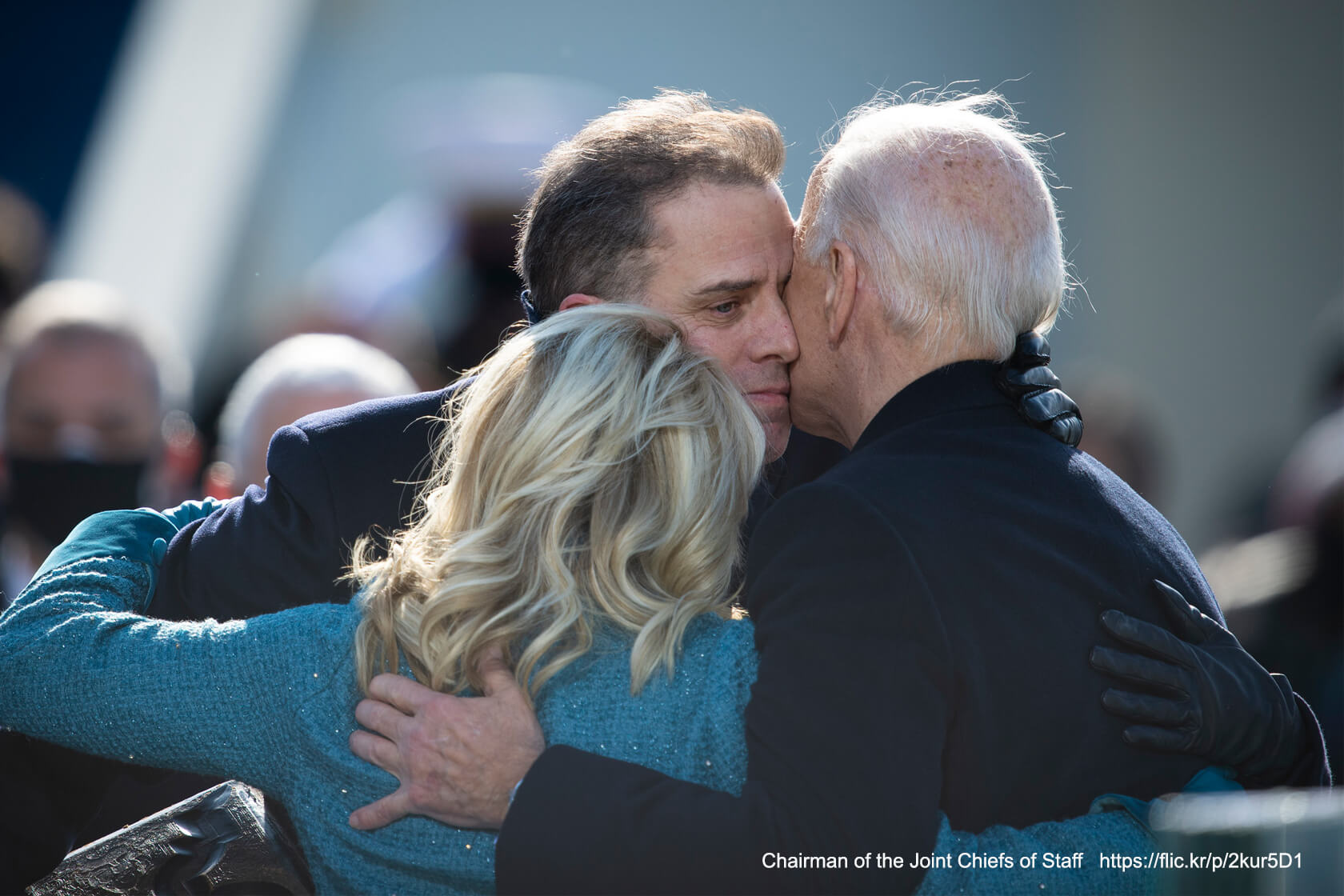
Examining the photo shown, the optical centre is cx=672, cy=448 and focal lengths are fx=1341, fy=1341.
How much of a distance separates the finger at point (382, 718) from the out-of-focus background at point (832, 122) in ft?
22.4

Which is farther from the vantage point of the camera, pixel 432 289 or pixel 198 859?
pixel 432 289

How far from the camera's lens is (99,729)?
2014 millimetres

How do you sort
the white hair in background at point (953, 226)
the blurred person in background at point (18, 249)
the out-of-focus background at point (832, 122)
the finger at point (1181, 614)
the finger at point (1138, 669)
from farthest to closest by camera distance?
the out-of-focus background at point (832, 122) → the blurred person in background at point (18, 249) → the white hair in background at point (953, 226) → the finger at point (1181, 614) → the finger at point (1138, 669)

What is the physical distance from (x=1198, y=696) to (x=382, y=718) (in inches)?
51.1

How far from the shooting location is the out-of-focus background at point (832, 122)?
8.92 meters

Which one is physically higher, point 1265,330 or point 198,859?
point 1265,330

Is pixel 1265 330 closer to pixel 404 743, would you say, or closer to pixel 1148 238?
pixel 1148 238

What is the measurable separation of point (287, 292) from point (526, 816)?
7.69 metres

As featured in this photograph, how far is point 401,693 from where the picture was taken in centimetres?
200

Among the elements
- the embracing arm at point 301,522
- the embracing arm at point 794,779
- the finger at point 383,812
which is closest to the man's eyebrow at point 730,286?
the embracing arm at point 301,522

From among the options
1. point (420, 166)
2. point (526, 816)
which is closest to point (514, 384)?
point (526, 816)

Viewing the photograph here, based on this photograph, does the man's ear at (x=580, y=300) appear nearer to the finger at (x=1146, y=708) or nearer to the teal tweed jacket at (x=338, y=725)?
the teal tweed jacket at (x=338, y=725)

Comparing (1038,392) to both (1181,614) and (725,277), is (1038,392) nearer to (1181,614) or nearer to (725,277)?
(1181,614)

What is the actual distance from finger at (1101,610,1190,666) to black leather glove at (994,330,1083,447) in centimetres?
38
